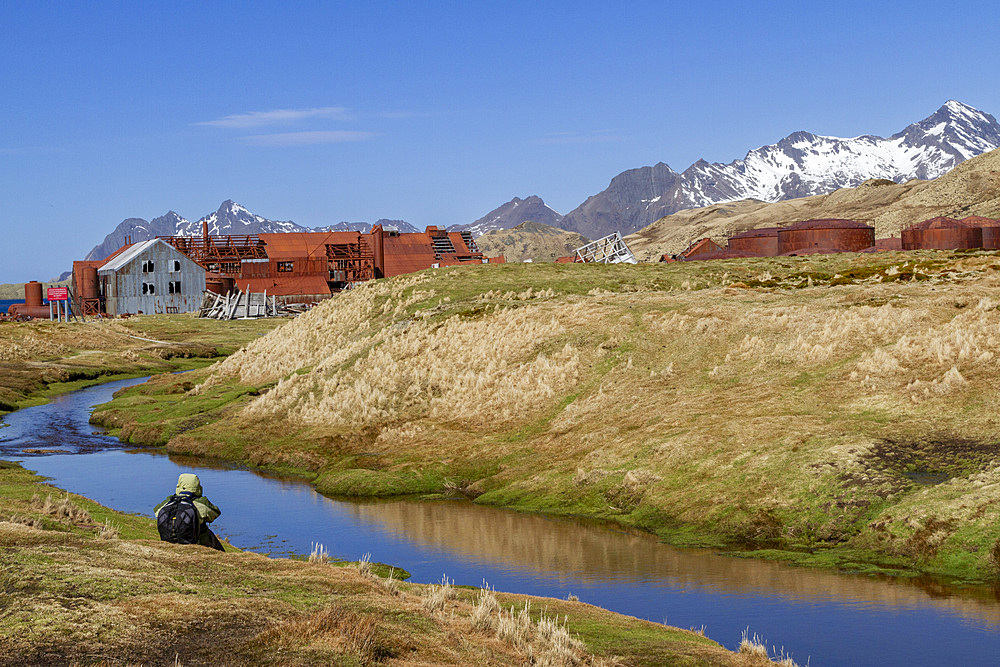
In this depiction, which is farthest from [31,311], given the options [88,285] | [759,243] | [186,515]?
[186,515]

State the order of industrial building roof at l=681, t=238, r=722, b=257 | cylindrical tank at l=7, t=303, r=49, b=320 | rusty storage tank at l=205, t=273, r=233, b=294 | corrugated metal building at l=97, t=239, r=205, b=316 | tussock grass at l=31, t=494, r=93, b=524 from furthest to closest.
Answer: cylindrical tank at l=7, t=303, r=49, b=320 < rusty storage tank at l=205, t=273, r=233, b=294 < corrugated metal building at l=97, t=239, r=205, b=316 < industrial building roof at l=681, t=238, r=722, b=257 < tussock grass at l=31, t=494, r=93, b=524

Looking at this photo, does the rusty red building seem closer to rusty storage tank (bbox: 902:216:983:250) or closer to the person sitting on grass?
rusty storage tank (bbox: 902:216:983:250)

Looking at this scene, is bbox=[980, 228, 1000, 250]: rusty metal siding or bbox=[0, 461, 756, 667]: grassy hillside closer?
bbox=[0, 461, 756, 667]: grassy hillside

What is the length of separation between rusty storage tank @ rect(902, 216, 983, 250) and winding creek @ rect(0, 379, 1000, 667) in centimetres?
11364

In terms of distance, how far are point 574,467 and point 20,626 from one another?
2673 cm

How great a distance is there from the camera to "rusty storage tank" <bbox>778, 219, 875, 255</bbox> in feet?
435

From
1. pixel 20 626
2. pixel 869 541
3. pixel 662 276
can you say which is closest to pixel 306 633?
pixel 20 626

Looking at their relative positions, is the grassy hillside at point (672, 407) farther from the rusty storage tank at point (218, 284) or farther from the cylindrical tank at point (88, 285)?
the cylindrical tank at point (88, 285)

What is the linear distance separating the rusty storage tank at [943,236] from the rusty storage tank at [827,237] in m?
5.56

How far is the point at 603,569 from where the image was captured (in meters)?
28.6

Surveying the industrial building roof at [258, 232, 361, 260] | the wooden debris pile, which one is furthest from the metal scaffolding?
the industrial building roof at [258, 232, 361, 260]

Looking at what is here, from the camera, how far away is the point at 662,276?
73.4 metres

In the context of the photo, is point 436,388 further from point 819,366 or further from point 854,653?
point 854,653

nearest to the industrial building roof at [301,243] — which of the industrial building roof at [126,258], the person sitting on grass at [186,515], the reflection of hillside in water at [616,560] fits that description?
the industrial building roof at [126,258]
